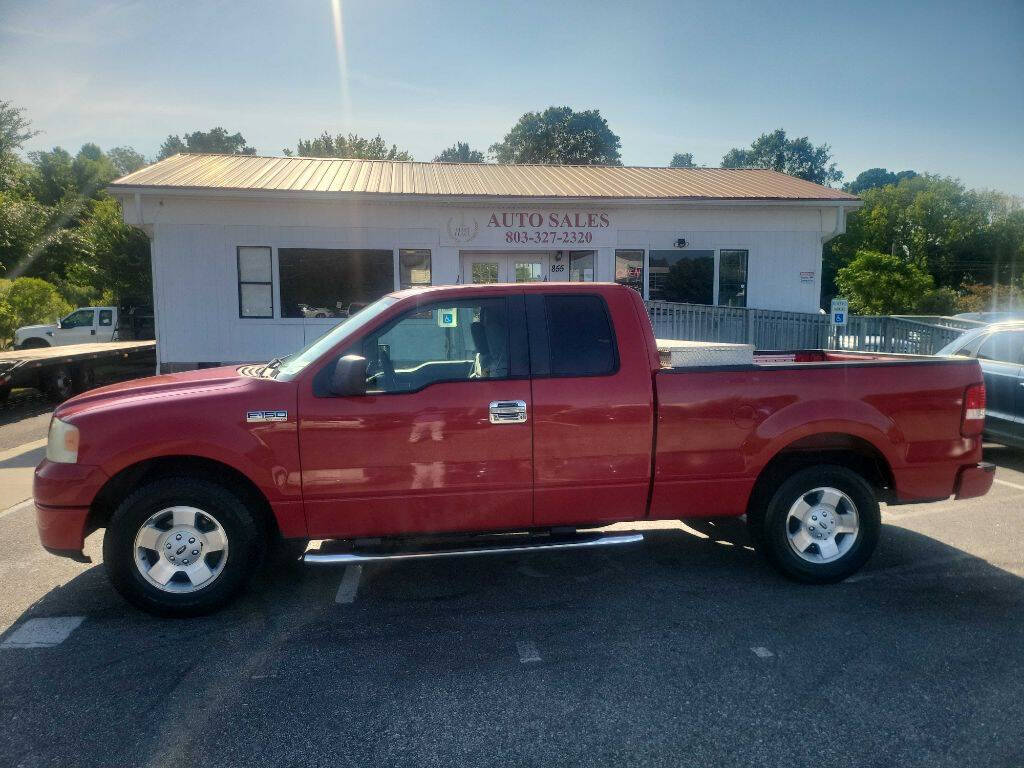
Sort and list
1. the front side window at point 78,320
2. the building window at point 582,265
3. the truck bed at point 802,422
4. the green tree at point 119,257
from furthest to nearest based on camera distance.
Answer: the green tree at point 119,257 → the front side window at point 78,320 → the building window at point 582,265 → the truck bed at point 802,422

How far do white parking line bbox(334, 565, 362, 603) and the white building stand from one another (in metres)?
8.37

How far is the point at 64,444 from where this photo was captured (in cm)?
416

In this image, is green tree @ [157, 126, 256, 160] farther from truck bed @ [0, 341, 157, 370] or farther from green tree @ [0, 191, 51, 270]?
truck bed @ [0, 341, 157, 370]

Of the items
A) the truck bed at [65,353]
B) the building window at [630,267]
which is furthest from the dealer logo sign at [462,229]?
the truck bed at [65,353]

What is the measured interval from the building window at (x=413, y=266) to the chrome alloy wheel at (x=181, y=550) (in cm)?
1056

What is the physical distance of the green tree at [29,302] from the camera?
23.5 m

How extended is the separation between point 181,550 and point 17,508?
11.9ft

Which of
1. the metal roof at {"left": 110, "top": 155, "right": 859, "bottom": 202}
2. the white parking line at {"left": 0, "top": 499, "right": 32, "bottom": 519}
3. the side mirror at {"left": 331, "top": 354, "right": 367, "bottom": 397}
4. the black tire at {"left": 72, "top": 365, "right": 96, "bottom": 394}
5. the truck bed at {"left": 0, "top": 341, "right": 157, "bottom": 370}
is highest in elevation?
the metal roof at {"left": 110, "top": 155, "right": 859, "bottom": 202}

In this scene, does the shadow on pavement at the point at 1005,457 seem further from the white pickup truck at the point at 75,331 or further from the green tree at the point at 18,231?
the green tree at the point at 18,231

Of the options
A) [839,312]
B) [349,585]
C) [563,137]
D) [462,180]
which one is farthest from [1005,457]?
[563,137]

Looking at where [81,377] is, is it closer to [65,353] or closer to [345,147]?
[65,353]

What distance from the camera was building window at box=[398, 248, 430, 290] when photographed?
47.5 feet

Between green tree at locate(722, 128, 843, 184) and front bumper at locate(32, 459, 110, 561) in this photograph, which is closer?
front bumper at locate(32, 459, 110, 561)

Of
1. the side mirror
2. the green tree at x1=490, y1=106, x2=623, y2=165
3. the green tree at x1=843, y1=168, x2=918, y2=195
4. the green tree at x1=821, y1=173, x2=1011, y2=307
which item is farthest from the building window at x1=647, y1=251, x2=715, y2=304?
the green tree at x1=843, y1=168, x2=918, y2=195
